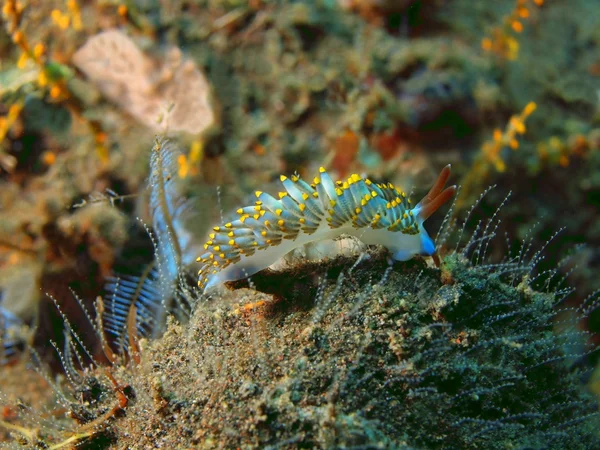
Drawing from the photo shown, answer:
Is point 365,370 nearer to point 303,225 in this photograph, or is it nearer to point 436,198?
point 303,225

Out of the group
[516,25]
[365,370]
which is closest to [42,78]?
[365,370]

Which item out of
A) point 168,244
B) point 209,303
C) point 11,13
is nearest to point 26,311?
point 168,244

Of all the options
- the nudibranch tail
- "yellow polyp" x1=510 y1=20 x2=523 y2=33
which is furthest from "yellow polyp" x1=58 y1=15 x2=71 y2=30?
"yellow polyp" x1=510 y1=20 x2=523 y2=33

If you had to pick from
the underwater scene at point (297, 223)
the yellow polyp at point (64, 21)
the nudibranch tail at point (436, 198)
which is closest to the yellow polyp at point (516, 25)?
the underwater scene at point (297, 223)

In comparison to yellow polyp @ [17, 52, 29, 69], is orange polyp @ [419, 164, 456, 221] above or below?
below

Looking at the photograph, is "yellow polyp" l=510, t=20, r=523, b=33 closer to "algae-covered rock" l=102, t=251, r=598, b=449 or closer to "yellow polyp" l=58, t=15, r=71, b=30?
"algae-covered rock" l=102, t=251, r=598, b=449

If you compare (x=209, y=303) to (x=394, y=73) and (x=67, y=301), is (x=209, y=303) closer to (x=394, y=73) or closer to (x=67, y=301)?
(x=67, y=301)
